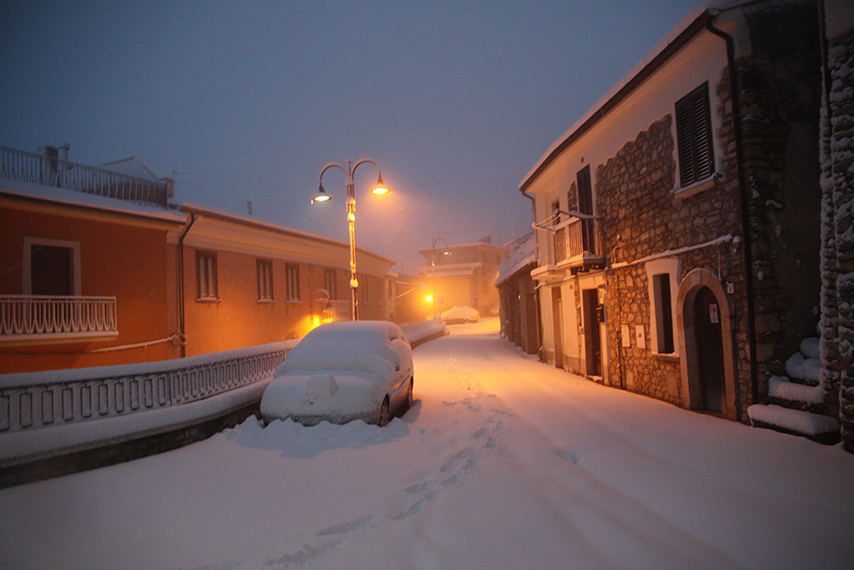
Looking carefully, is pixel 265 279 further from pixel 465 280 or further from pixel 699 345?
pixel 465 280

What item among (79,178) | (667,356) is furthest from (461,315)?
(667,356)

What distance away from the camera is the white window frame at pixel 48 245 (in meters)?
11.1

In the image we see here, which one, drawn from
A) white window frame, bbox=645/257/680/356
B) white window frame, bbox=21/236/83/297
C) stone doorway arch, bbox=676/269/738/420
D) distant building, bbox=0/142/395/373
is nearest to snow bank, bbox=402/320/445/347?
distant building, bbox=0/142/395/373

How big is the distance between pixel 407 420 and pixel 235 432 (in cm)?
275

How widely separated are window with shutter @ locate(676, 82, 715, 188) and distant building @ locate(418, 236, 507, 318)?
147ft

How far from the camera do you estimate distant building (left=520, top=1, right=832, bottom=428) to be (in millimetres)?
6910

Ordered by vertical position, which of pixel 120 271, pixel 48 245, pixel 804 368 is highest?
pixel 48 245

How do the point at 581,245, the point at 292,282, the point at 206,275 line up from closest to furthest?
the point at 581,245 → the point at 206,275 → the point at 292,282

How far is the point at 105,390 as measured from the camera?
5.72 m

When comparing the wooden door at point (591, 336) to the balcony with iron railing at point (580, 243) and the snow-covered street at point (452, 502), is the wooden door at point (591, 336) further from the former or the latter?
the snow-covered street at point (452, 502)

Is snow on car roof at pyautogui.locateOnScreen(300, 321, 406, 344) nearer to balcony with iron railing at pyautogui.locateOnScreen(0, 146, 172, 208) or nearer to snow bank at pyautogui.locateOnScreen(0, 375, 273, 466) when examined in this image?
snow bank at pyautogui.locateOnScreen(0, 375, 273, 466)

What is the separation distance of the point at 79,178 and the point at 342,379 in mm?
12478

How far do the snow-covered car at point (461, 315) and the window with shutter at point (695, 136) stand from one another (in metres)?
41.7

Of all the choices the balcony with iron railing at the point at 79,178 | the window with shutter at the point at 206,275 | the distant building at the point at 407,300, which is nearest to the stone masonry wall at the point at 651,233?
the window with shutter at the point at 206,275
